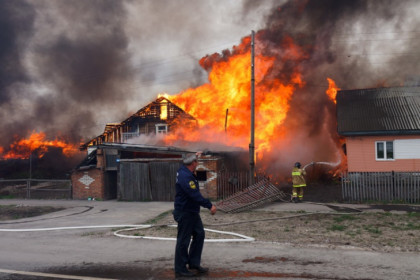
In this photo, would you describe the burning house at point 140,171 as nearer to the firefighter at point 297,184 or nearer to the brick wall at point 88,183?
the brick wall at point 88,183

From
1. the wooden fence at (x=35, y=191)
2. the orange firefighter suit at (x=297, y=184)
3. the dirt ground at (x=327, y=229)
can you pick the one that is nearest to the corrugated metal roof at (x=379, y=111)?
the orange firefighter suit at (x=297, y=184)

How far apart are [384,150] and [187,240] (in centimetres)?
1626

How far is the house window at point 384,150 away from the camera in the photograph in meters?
18.2

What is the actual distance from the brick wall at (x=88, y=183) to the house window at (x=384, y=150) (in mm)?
15002

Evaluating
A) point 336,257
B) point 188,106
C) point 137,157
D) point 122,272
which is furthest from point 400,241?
point 188,106

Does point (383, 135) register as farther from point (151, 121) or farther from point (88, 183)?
point (151, 121)

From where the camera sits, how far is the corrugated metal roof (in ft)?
58.7

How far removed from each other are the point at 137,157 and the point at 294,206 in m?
9.83

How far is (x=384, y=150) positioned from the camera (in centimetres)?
1827

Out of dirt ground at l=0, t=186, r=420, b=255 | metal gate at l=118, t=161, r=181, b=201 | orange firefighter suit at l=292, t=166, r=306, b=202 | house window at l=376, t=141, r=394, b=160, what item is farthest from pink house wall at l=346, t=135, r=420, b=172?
metal gate at l=118, t=161, r=181, b=201

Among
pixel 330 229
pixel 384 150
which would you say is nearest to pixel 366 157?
pixel 384 150

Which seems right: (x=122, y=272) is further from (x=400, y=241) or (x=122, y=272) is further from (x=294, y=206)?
(x=294, y=206)

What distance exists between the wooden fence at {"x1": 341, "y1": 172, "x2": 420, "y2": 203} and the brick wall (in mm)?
12454

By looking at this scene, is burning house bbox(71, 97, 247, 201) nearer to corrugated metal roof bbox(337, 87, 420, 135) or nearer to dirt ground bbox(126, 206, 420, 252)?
dirt ground bbox(126, 206, 420, 252)
